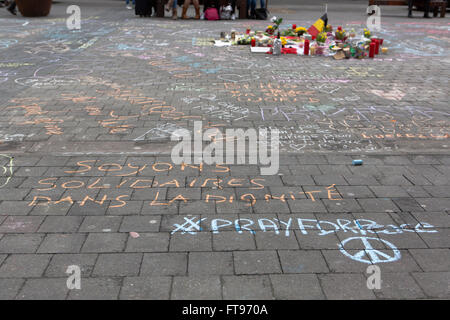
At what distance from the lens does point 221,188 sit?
13.3 ft

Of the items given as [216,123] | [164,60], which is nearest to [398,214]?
[216,123]

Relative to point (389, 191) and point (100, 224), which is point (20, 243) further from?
point (389, 191)

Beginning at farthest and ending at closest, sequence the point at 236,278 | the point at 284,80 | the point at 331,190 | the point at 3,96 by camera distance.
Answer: the point at 284,80 < the point at 3,96 < the point at 331,190 < the point at 236,278

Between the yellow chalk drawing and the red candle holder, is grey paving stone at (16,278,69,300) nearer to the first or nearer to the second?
the yellow chalk drawing

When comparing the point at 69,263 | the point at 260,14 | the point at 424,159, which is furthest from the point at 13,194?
the point at 260,14

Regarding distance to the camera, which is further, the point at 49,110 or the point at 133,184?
the point at 49,110

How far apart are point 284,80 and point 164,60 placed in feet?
10.2

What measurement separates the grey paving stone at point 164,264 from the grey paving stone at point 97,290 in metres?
0.21

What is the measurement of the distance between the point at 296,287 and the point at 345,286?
1.07 feet

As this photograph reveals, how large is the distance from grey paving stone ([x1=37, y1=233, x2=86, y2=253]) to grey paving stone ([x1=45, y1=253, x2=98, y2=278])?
0.25 feet

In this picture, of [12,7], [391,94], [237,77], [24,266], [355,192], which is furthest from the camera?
[12,7]

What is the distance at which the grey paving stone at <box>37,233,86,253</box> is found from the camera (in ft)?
10.1
